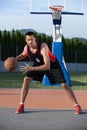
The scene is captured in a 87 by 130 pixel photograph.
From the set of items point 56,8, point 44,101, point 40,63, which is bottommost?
point 44,101

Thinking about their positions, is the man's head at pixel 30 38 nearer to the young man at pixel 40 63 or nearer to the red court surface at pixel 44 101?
the young man at pixel 40 63

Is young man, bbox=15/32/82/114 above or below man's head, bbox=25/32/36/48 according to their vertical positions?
below

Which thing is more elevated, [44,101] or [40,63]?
[40,63]

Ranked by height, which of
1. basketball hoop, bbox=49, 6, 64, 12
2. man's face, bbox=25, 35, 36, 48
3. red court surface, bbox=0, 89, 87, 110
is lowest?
red court surface, bbox=0, 89, 87, 110

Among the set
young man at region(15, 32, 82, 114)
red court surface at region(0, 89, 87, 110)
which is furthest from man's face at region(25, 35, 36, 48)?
red court surface at region(0, 89, 87, 110)

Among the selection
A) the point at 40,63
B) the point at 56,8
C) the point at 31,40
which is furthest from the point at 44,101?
the point at 56,8

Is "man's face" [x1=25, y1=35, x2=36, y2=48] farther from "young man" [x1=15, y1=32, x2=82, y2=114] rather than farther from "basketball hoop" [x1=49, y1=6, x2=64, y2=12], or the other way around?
"basketball hoop" [x1=49, y1=6, x2=64, y2=12]

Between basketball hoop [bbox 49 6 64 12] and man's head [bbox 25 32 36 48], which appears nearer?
man's head [bbox 25 32 36 48]

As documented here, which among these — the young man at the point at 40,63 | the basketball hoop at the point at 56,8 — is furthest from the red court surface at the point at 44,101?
the basketball hoop at the point at 56,8

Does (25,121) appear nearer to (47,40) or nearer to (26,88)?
(26,88)

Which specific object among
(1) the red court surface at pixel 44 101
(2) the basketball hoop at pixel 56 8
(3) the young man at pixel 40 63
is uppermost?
(3) the young man at pixel 40 63

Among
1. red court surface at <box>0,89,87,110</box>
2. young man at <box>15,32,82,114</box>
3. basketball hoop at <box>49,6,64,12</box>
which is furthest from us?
basketball hoop at <box>49,6,64,12</box>

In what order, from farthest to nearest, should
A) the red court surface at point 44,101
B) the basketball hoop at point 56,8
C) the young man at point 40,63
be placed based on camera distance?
the basketball hoop at point 56,8 → the red court surface at point 44,101 → the young man at point 40,63

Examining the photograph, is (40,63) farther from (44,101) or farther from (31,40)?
(44,101)
